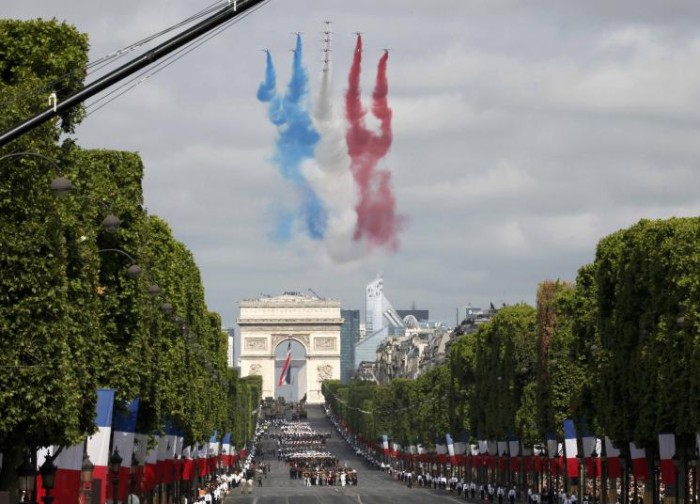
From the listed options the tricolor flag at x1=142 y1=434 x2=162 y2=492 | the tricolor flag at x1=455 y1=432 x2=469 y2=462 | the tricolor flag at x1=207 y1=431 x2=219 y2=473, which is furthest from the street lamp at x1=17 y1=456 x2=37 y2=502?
the tricolor flag at x1=455 y1=432 x2=469 y2=462

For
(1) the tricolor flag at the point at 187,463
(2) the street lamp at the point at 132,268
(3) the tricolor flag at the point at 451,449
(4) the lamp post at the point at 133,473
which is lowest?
(4) the lamp post at the point at 133,473

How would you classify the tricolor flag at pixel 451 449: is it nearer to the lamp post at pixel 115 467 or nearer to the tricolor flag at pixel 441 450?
the tricolor flag at pixel 441 450

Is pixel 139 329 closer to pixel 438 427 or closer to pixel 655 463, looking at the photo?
pixel 655 463

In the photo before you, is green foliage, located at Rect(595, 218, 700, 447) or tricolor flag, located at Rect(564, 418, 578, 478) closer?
green foliage, located at Rect(595, 218, 700, 447)

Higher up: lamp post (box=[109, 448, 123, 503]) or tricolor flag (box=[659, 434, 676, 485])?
tricolor flag (box=[659, 434, 676, 485])

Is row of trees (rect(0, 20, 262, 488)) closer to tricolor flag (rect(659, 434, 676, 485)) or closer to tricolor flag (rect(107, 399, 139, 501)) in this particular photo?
tricolor flag (rect(107, 399, 139, 501))

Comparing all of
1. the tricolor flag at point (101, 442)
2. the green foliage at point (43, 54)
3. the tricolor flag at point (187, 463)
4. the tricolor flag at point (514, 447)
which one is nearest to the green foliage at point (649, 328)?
the tricolor flag at point (101, 442)
